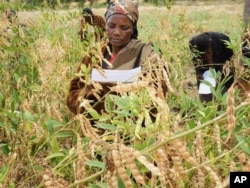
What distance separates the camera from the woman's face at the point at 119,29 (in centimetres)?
177

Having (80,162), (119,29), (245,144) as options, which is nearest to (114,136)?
(80,162)

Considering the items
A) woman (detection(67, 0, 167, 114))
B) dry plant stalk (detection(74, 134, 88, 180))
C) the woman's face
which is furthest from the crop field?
the woman's face

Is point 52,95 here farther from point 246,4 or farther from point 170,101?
point 246,4

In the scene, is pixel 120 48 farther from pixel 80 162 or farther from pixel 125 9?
pixel 80 162

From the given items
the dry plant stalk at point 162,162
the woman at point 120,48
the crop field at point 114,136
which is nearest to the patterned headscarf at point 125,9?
the woman at point 120,48

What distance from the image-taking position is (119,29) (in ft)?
5.81

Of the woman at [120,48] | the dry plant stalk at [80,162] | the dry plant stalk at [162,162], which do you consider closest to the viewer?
the dry plant stalk at [162,162]

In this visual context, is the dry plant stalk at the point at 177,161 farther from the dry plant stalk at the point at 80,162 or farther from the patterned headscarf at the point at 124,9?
the patterned headscarf at the point at 124,9

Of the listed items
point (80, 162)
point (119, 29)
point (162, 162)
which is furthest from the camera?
point (119, 29)

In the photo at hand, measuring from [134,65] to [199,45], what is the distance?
1115 millimetres

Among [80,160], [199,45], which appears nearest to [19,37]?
[199,45]

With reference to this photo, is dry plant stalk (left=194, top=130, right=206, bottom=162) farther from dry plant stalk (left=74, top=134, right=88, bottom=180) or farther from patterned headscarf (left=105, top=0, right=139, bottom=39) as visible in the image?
patterned headscarf (left=105, top=0, right=139, bottom=39)

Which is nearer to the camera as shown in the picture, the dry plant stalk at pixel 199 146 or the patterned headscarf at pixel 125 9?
the dry plant stalk at pixel 199 146

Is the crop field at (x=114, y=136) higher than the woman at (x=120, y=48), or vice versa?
the woman at (x=120, y=48)
